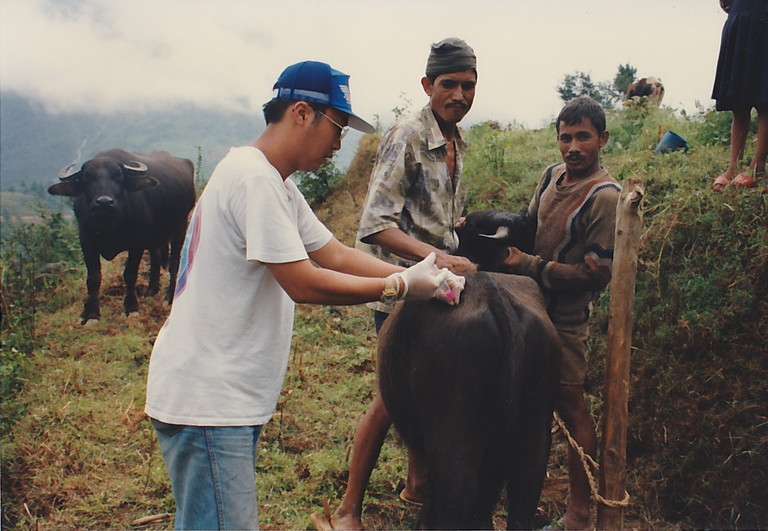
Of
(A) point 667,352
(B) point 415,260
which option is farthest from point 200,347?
(A) point 667,352

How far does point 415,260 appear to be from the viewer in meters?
2.93

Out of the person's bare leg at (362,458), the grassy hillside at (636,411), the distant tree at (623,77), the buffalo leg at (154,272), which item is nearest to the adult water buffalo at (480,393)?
the person's bare leg at (362,458)

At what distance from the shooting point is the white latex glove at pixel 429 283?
227 centimetres

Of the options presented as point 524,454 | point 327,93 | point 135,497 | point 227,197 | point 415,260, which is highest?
point 327,93

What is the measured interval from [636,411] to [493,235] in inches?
64.0

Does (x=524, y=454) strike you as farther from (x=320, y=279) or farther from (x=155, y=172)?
(x=155, y=172)

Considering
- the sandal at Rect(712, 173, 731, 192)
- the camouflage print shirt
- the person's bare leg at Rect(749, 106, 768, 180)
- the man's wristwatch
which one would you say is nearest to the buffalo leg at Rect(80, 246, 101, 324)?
the camouflage print shirt

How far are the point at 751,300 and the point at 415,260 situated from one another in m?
2.07

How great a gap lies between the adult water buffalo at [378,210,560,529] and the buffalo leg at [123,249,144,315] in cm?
583

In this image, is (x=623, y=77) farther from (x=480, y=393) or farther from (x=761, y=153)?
(x=480, y=393)

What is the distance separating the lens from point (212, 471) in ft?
6.67

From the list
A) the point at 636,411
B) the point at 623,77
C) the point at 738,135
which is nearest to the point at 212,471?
the point at 636,411

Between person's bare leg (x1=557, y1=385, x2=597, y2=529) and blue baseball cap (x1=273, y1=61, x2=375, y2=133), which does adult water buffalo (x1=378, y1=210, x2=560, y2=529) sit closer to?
person's bare leg (x1=557, y1=385, x2=597, y2=529)

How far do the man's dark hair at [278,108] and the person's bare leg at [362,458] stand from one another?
4.93 ft
